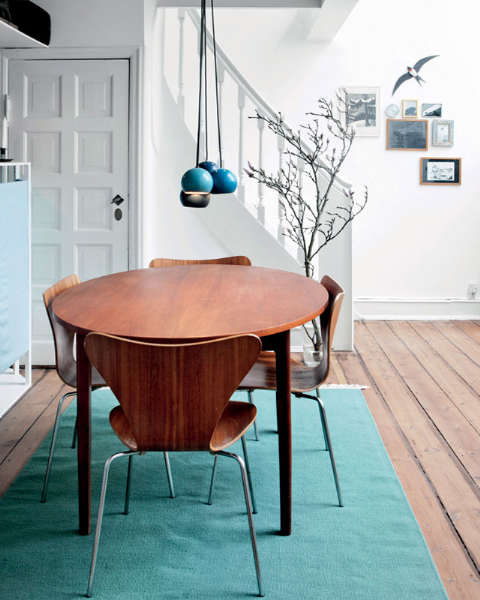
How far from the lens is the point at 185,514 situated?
2768 mm

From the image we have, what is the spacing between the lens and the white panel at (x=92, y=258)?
493 cm

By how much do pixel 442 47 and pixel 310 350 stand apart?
4.03 m

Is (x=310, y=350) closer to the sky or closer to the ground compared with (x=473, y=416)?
closer to the sky

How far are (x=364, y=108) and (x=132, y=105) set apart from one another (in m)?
2.63

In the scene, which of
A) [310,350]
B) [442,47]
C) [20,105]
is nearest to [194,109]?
[20,105]

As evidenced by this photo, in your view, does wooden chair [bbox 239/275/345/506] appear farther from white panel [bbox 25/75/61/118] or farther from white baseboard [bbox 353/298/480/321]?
white baseboard [bbox 353/298/480/321]

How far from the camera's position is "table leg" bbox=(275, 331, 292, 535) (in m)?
2.49

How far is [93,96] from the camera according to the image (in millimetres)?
4828

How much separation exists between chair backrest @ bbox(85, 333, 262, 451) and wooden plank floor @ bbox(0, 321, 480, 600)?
105cm

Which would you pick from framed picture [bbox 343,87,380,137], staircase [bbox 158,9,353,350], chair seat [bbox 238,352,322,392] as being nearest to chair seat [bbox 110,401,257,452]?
chair seat [bbox 238,352,322,392]

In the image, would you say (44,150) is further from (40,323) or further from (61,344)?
(61,344)

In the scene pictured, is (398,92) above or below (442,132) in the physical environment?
above

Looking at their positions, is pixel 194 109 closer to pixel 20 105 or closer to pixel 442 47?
pixel 20 105

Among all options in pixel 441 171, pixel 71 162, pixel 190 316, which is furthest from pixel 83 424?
pixel 441 171
